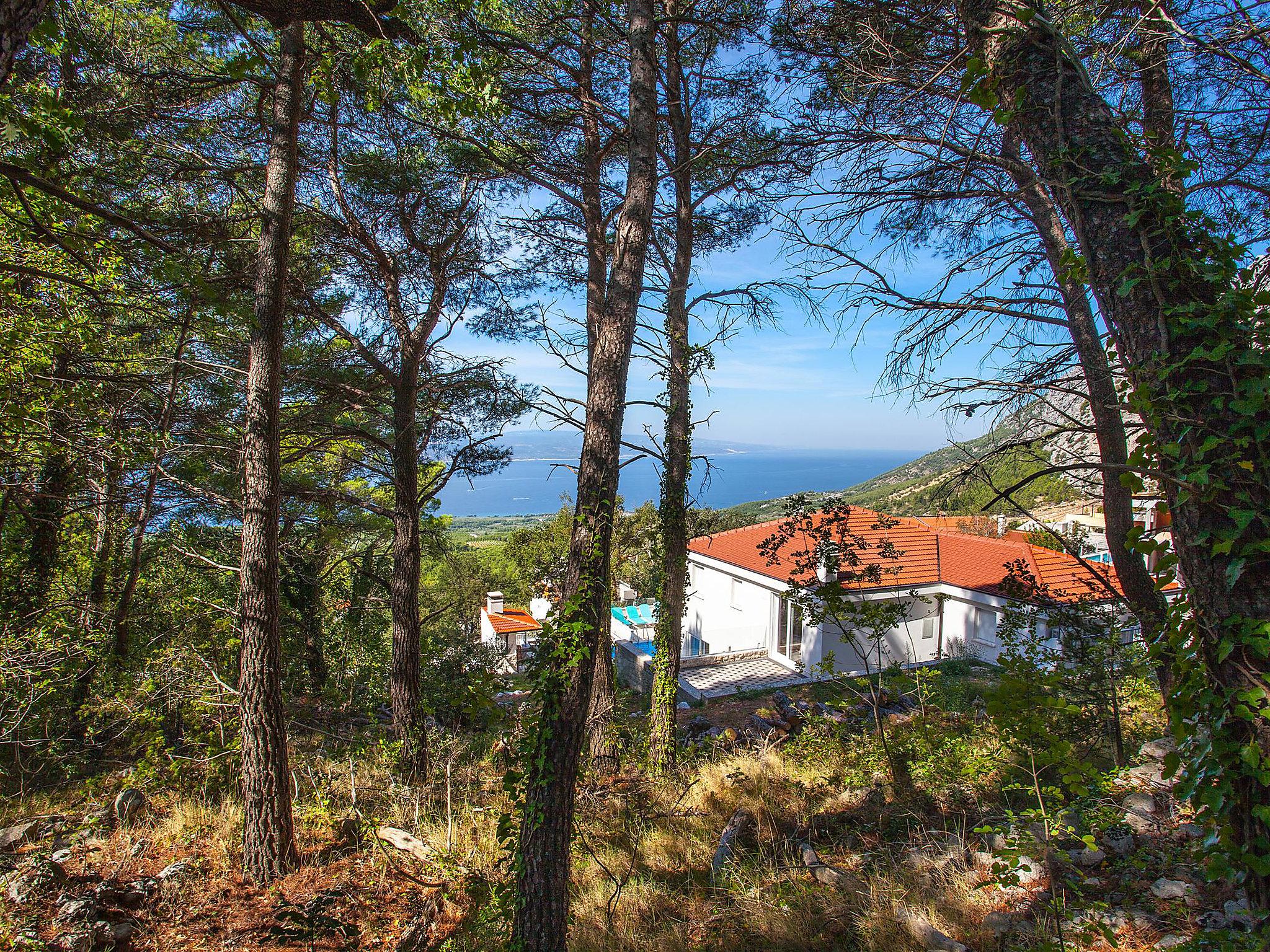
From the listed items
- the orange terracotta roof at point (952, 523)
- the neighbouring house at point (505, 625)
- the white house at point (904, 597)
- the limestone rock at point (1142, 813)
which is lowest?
the neighbouring house at point (505, 625)

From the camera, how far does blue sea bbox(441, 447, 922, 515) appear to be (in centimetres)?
677

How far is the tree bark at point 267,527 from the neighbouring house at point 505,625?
50.4 ft

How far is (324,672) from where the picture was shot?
11.6 m

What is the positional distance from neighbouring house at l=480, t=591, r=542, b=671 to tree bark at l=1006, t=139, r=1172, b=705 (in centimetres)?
1764

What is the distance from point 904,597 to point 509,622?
608 inches

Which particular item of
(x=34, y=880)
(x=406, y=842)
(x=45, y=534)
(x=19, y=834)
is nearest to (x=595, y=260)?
(x=406, y=842)

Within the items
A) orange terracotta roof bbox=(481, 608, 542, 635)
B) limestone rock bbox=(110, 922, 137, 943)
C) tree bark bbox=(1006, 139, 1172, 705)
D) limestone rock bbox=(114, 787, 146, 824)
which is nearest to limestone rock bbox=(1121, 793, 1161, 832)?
tree bark bbox=(1006, 139, 1172, 705)

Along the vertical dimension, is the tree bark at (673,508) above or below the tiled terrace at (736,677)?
above

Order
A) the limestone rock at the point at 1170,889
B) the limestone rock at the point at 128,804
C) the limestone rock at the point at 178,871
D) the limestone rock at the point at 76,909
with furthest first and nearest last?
1. the limestone rock at the point at 128,804
2. the limestone rock at the point at 178,871
3. the limestone rock at the point at 76,909
4. the limestone rock at the point at 1170,889

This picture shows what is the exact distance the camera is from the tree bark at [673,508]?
21.3 ft

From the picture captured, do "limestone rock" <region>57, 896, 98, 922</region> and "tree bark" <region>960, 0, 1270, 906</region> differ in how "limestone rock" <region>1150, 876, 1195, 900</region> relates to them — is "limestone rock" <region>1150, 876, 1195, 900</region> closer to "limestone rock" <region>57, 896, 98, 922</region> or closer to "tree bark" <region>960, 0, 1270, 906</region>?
"tree bark" <region>960, 0, 1270, 906</region>

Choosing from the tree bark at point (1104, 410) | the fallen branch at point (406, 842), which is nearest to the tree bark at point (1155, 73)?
the tree bark at point (1104, 410)

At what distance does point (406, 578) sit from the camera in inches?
271

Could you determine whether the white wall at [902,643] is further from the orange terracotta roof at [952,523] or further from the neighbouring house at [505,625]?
the neighbouring house at [505,625]
